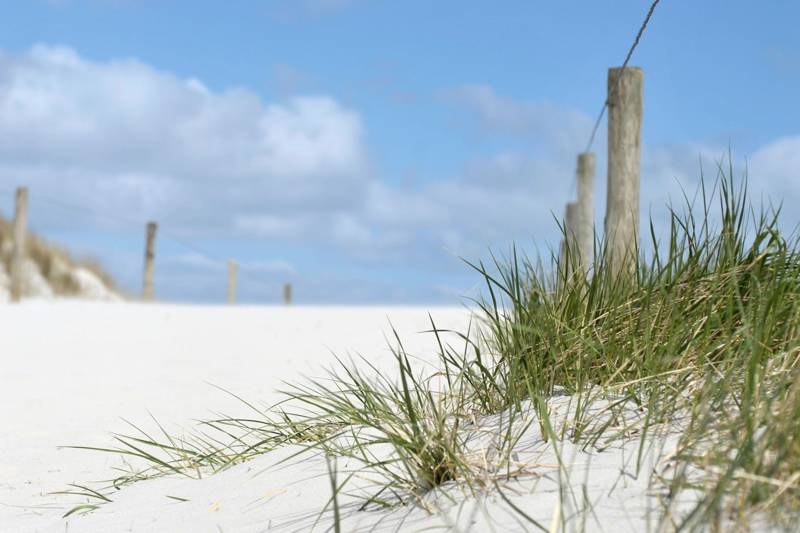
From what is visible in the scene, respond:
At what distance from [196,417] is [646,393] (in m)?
3.39

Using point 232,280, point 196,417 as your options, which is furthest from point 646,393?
point 232,280

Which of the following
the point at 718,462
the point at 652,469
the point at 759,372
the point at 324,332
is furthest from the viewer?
the point at 324,332

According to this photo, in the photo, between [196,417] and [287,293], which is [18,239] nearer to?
[287,293]

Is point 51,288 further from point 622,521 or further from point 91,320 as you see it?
point 622,521

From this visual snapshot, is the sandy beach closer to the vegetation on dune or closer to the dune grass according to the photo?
the dune grass

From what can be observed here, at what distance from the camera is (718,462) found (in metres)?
1.79

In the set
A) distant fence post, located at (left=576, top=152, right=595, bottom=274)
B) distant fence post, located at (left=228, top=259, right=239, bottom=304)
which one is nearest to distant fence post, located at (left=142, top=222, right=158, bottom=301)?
distant fence post, located at (left=228, top=259, right=239, bottom=304)

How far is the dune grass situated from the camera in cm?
180

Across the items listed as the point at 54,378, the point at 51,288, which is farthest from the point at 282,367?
the point at 51,288

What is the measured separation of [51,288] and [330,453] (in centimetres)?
1694

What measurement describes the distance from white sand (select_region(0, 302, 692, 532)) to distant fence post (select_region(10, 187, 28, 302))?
2.65ft

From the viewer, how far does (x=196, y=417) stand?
5.13 metres

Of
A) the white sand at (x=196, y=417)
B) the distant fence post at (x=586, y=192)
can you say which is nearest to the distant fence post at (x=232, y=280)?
the white sand at (x=196, y=417)

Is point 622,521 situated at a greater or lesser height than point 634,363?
lesser
